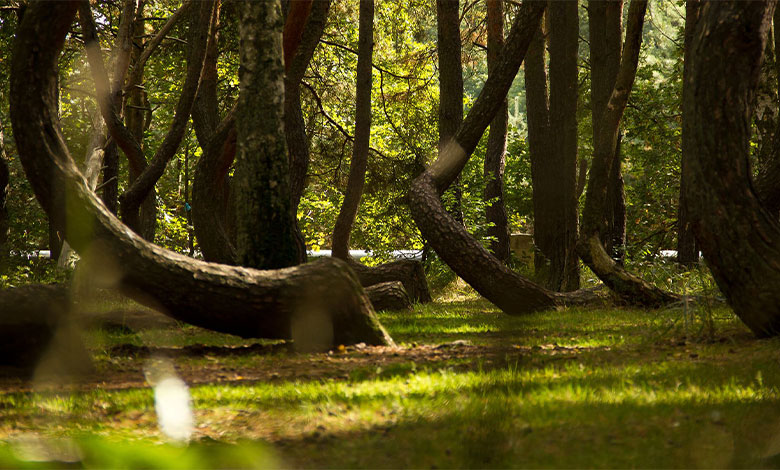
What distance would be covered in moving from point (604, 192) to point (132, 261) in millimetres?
8730

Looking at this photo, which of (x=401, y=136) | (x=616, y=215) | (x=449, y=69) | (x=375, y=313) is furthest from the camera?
(x=401, y=136)

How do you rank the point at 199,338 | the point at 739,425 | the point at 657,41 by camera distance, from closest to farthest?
the point at 739,425, the point at 199,338, the point at 657,41

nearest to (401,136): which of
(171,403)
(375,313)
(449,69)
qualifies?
(449,69)

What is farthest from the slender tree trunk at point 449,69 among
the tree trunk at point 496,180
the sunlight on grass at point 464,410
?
the sunlight on grass at point 464,410

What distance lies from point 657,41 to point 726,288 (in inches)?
2013

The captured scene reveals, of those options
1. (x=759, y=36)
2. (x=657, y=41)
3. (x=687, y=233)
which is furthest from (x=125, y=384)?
(x=657, y=41)

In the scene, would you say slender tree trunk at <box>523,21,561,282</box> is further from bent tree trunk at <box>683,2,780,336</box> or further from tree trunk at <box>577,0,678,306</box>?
bent tree trunk at <box>683,2,780,336</box>

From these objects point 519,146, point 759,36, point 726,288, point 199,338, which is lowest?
point 199,338

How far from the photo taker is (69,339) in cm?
673

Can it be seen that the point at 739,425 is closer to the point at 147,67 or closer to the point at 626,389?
the point at 626,389

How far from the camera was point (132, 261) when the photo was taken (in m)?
6.93

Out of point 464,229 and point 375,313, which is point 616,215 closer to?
point 464,229

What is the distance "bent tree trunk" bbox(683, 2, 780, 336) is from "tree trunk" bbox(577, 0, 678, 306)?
4.80 m

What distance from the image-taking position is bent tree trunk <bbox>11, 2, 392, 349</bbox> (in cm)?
690
